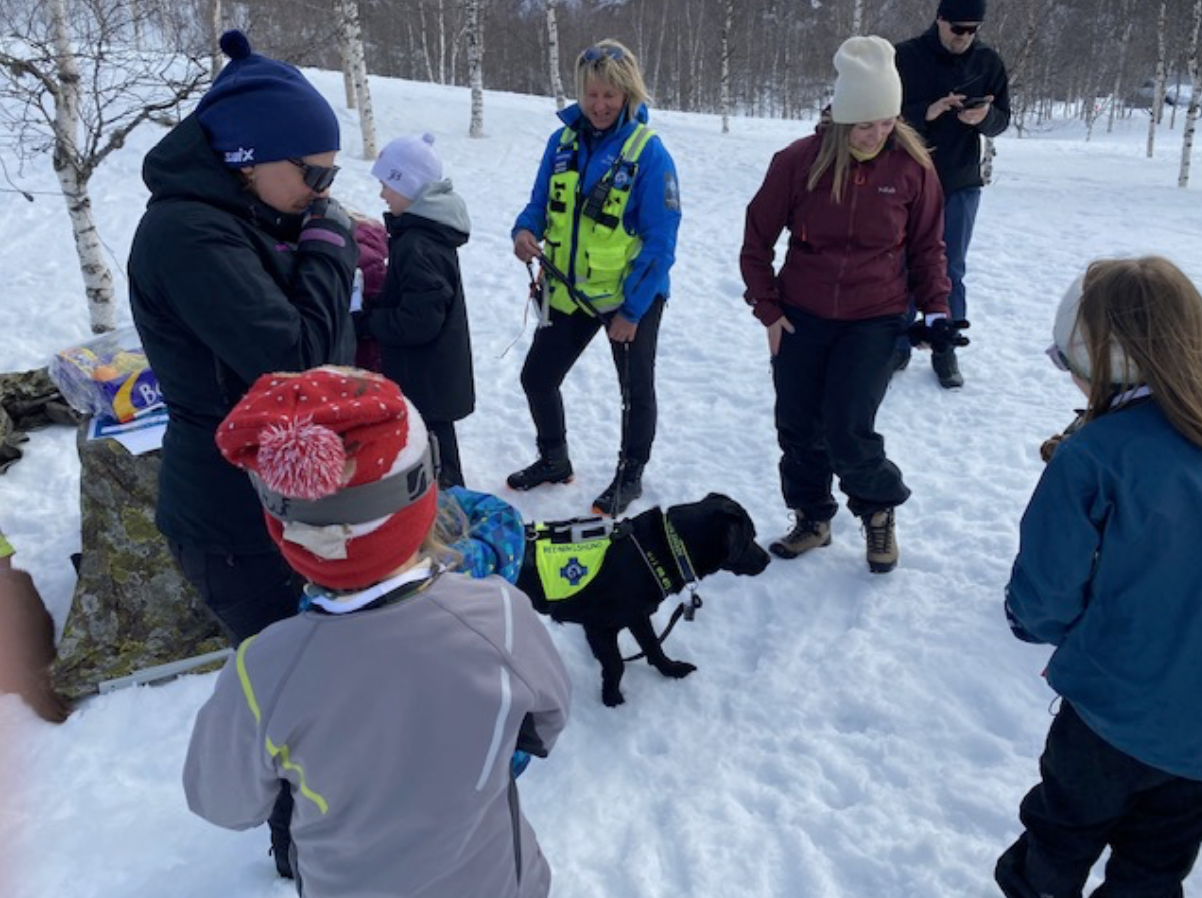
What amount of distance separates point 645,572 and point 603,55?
2.22m

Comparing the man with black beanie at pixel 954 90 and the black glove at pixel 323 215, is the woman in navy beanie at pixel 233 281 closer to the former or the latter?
the black glove at pixel 323 215

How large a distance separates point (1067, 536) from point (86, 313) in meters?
7.73

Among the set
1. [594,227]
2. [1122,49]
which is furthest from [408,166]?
[1122,49]

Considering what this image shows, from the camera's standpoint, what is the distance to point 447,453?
3.97 m

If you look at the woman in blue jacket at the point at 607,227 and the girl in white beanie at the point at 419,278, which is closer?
→ the girl in white beanie at the point at 419,278

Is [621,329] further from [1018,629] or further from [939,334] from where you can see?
[1018,629]

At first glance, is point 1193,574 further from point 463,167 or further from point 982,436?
point 463,167

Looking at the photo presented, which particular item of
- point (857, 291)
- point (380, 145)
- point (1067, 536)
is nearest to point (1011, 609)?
point (1067, 536)

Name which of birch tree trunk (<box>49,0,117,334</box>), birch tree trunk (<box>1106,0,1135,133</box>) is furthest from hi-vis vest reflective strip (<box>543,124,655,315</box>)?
birch tree trunk (<box>1106,0,1135,133</box>)

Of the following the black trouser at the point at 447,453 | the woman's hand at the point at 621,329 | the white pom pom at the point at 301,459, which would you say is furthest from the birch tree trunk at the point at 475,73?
the white pom pom at the point at 301,459

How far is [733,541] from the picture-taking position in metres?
3.20

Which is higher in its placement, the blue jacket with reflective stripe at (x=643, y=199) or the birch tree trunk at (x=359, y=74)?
the birch tree trunk at (x=359, y=74)

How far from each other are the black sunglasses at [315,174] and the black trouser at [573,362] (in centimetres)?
213

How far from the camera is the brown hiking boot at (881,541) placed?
3664 millimetres
